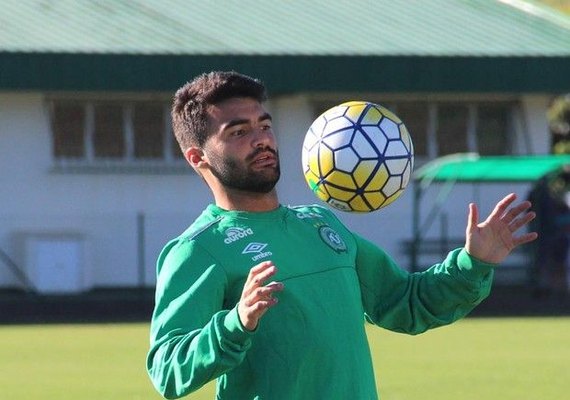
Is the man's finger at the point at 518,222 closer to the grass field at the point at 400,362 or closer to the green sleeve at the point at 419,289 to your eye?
the green sleeve at the point at 419,289

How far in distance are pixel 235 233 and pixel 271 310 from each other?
304 millimetres

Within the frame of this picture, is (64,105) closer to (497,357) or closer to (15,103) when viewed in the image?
(15,103)

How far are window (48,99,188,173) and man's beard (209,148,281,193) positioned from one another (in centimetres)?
2018

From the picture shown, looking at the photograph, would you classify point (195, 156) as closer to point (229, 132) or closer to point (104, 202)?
point (229, 132)

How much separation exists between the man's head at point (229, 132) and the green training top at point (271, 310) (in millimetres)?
147

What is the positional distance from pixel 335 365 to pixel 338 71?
20.0 meters

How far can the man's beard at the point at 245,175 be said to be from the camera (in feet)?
16.8

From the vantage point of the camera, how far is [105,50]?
24.2 metres

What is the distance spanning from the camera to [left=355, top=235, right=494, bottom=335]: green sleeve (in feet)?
18.1

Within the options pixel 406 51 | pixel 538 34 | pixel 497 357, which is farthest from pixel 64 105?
pixel 497 357

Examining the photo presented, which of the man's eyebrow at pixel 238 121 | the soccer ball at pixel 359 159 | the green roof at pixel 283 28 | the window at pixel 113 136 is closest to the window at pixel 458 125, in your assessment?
the green roof at pixel 283 28

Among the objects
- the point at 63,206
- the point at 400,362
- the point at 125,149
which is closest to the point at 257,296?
the point at 400,362

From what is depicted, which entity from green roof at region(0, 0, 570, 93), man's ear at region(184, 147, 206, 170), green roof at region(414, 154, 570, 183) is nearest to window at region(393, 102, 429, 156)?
green roof at region(0, 0, 570, 93)

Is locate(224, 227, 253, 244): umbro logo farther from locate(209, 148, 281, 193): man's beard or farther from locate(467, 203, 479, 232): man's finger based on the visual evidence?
locate(467, 203, 479, 232): man's finger
